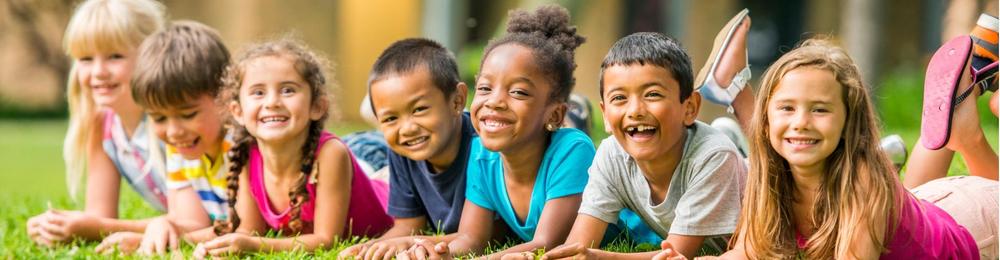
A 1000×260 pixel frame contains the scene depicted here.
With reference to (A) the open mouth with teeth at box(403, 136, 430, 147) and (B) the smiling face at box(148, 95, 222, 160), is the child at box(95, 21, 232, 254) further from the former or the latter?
(A) the open mouth with teeth at box(403, 136, 430, 147)

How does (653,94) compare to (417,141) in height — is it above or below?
above

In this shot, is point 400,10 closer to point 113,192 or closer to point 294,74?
point 113,192

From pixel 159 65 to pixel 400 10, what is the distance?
9779mm

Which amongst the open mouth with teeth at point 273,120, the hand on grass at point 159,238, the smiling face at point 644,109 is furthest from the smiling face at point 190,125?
the smiling face at point 644,109

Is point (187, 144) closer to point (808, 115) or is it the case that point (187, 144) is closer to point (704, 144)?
point (704, 144)

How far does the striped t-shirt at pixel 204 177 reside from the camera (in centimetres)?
504

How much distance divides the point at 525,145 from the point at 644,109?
1.77 ft

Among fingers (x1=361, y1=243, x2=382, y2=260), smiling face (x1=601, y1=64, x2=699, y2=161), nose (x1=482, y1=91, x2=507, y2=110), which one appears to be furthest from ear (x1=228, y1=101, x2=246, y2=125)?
smiling face (x1=601, y1=64, x2=699, y2=161)

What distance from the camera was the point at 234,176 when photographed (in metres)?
4.75

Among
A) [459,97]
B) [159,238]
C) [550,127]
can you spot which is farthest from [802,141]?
[159,238]

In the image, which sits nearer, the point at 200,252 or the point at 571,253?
the point at 571,253

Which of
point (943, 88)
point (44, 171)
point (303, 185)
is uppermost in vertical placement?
point (943, 88)

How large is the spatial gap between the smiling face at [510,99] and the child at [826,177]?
74 centimetres

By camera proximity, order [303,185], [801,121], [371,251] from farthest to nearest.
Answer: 1. [303,185]
2. [371,251]
3. [801,121]
